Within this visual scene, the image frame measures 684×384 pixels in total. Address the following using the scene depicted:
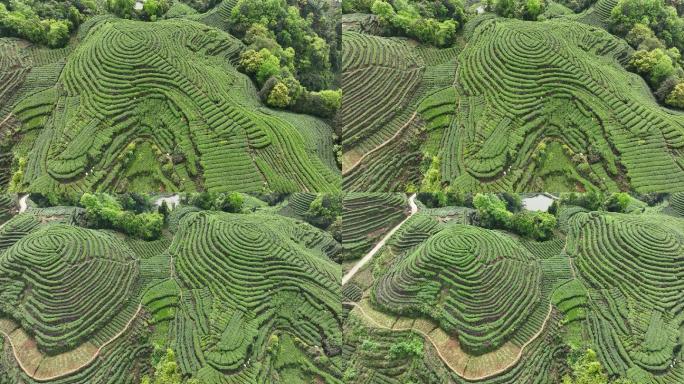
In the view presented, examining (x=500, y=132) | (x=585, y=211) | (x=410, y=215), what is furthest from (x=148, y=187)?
(x=585, y=211)

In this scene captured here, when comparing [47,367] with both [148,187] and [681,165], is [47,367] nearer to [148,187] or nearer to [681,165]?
[148,187]

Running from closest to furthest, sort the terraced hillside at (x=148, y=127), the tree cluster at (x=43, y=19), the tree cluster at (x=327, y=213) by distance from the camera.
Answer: the terraced hillside at (x=148, y=127) < the tree cluster at (x=327, y=213) < the tree cluster at (x=43, y=19)

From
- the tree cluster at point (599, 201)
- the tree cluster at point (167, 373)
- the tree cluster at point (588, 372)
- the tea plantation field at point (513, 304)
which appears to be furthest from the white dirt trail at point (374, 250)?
the tree cluster at point (588, 372)

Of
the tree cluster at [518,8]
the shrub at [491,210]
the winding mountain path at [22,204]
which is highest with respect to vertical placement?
the tree cluster at [518,8]

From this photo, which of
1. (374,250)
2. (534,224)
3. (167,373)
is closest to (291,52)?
(374,250)

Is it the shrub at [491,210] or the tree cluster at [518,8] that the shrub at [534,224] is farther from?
the tree cluster at [518,8]

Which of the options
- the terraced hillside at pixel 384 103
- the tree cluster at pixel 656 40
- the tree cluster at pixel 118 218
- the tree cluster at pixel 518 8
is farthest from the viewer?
the tree cluster at pixel 518 8

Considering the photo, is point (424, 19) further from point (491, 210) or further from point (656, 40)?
point (656, 40)
